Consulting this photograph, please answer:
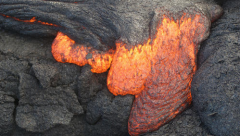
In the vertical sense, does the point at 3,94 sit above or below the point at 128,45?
below

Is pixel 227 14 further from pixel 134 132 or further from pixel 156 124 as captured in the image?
pixel 134 132

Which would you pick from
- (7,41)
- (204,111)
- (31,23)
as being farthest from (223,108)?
(7,41)

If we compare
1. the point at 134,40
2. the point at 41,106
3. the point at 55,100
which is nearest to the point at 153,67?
the point at 134,40

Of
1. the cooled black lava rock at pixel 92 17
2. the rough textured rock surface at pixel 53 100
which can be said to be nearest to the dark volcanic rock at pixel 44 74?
the rough textured rock surface at pixel 53 100

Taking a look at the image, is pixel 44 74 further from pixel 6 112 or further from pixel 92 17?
pixel 92 17

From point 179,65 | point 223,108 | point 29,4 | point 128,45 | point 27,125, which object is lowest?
point 27,125

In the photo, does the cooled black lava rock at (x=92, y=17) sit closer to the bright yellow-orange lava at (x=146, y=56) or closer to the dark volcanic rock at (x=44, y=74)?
the bright yellow-orange lava at (x=146, y=56)
